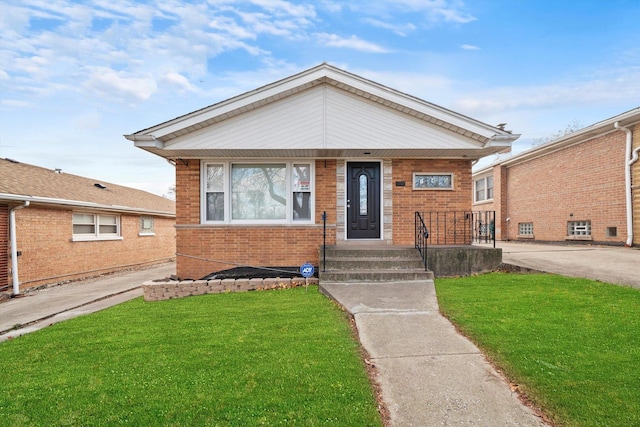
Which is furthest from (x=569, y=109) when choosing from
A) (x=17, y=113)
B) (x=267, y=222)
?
(x=17, y=113)

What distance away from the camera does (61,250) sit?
38.0ft

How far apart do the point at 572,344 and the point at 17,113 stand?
819 inches

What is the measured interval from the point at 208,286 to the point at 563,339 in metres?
6.44

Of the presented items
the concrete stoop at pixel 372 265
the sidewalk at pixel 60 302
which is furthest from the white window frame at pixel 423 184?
the sidewalk at pixel 60 302

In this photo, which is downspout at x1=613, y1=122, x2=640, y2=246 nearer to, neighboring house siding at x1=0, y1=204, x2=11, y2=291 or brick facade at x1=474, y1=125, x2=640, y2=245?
brick facade at x1=474, y1=125, x2=640, y2=245

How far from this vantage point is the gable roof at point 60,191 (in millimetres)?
10281

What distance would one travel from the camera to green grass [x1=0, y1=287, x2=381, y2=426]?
2.66 metres

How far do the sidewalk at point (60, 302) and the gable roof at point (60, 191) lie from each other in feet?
9.30

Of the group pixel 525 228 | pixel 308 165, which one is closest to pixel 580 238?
pixel 525 228

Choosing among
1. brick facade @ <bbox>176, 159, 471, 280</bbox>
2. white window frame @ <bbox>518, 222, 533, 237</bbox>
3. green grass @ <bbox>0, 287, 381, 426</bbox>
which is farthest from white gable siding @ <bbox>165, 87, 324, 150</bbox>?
white window frame @ <bbox>518, 222, 533, 237</bbox>

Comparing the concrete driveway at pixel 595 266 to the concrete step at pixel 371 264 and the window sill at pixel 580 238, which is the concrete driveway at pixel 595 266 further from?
the window sill at pixel 580 238

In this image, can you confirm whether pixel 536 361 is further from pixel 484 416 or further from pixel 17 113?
pixel 17 113

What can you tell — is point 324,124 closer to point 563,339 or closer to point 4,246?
point 563,339

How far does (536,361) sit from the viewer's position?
11.1ft
